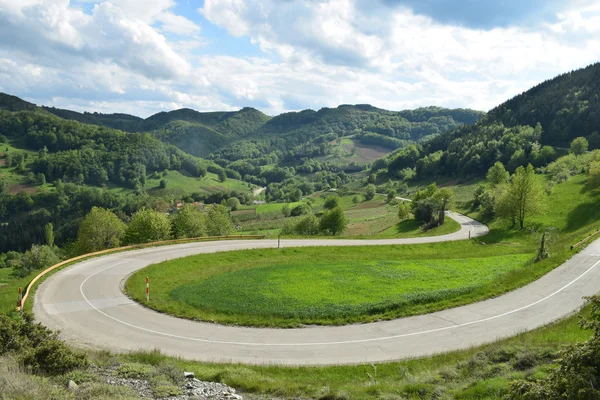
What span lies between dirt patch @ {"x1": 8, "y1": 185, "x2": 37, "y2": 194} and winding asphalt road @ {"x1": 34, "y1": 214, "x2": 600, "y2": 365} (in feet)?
624

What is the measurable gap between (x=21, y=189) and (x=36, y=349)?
211m

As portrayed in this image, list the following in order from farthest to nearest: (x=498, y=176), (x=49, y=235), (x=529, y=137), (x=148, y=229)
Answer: (x=529, y=137) → (x=49, y=235) → (x=498, y=176) → (x=148, y=229)

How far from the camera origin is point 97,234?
55.2 meters

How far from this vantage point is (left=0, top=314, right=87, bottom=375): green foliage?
11.6 m

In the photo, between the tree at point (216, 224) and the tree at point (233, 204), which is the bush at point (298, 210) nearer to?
the tree at point (233, 204)

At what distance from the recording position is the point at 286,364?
1576cm

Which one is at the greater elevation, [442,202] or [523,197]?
[523,197]

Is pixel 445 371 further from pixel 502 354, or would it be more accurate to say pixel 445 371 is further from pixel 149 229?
pixel 149 229

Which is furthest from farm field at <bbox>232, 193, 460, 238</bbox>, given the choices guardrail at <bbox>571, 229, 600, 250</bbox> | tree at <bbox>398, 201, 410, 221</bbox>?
guardrail at <bbox>571, 229, 600, 250</bbox>

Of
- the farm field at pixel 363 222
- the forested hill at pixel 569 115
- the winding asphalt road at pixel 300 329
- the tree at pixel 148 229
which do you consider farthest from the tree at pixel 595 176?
the forested hill at pixel 569 115

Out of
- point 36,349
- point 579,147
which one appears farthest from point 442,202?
point 579,147

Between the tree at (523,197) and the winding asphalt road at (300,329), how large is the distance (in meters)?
33.9

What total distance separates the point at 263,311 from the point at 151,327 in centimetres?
589

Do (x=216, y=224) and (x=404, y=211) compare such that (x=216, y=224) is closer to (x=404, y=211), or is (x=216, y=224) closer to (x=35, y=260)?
(x=404, y=211)
